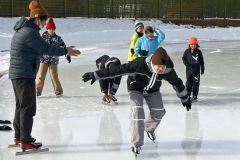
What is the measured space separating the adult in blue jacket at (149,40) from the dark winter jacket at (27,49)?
258 cm

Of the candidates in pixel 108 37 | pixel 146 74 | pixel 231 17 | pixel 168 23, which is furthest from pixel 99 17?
pixel 146 74

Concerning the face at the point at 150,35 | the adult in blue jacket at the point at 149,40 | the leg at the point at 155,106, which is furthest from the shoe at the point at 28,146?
the face at the point at 150,35

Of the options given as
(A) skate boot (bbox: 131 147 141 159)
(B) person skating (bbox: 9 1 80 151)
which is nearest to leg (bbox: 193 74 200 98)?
(A) skate boot (bbox: 131 147 141 159)

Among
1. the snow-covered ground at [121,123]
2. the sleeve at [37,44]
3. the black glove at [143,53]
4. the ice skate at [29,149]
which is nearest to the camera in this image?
the sleeve at [37,44]

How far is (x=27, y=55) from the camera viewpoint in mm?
5680

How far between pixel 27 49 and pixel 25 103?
624 mm

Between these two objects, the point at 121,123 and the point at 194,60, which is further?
the point at 194,60

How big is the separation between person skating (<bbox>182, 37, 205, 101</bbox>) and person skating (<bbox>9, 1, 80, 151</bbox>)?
384 centimetres

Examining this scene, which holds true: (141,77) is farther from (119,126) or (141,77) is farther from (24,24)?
(119,126)

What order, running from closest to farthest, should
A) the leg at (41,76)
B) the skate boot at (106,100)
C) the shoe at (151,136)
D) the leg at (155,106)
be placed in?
the leg at (155,106) < the shoe at (151,136) < the skate boot at (106,100) < the leg at (41,76)

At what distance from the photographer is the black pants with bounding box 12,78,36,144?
5.73 meters

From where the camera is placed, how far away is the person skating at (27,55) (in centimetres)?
561

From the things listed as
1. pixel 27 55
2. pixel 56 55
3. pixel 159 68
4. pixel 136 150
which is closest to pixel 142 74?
pixel 159 68

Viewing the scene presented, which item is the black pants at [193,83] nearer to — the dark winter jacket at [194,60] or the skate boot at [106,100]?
the dark winter jacket at [194,60]
